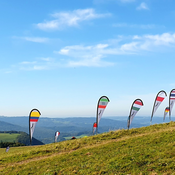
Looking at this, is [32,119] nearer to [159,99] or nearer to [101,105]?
[101,105]

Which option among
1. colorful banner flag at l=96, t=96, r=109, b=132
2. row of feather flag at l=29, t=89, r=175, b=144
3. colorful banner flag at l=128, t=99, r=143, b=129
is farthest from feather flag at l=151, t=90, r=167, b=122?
colorful banner flag at l=96, t=96, r=109, b=132

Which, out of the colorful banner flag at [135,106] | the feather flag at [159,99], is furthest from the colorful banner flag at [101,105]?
the feather flag at [159,99]

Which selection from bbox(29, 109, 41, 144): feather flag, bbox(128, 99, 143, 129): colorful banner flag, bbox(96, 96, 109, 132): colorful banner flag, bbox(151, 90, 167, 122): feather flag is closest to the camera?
bbox(29, 109, 41, 144): feather flag

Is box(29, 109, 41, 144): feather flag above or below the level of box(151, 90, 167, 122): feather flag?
below

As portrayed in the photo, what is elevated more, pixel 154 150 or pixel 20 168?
pixel 154 150

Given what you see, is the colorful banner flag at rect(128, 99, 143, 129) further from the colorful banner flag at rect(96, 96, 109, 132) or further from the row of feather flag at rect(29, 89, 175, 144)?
the colorful banner flag at rect(96, 96, 109, 132)

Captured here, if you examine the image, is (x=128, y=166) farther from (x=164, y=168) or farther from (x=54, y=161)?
(x=54, y=161)

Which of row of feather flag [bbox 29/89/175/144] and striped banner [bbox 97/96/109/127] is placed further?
striped banner [bbox 97/96/109/127]

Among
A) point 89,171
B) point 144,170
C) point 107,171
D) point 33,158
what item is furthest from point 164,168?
point 33,158

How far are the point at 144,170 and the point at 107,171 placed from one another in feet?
9.52

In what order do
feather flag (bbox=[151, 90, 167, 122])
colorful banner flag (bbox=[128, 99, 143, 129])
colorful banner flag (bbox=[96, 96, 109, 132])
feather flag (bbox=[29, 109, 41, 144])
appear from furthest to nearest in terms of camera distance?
1. feather flag (bbox=[151, 90, 167, 122])
2. colorful banner flag (bbox=[96, 96, 109, 132])
3. colorful banner flag (bbox=[128, 99, 143, 129])
4. feather flag (bbox=[29, 109, 41, 144])

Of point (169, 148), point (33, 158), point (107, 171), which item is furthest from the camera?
point (33, 158)

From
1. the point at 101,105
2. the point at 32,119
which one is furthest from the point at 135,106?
the point at 32,119

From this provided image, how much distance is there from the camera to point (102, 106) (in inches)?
1308
